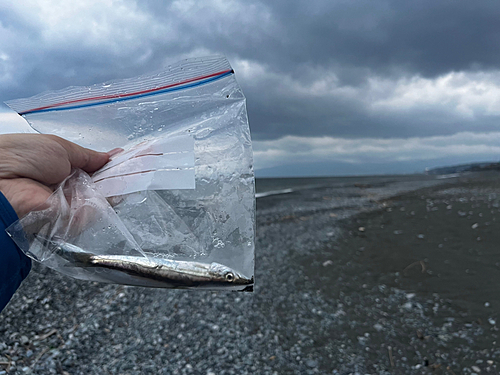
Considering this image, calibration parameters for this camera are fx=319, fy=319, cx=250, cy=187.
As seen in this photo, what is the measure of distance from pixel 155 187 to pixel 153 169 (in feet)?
0.32

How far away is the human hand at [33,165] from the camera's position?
149 centimetres

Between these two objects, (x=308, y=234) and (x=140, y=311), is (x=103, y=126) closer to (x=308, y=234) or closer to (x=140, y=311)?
(x=140, y=311)

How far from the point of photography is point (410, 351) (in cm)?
401

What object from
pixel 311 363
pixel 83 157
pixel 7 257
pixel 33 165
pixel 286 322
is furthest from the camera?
pixel 286 322

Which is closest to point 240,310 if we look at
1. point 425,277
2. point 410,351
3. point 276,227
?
point 410,351

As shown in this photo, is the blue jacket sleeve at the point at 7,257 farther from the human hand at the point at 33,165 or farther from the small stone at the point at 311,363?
the small stone at the point at 311,363

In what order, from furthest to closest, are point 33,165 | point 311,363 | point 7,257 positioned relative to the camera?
point 311,363
point 33,165
point 7,257

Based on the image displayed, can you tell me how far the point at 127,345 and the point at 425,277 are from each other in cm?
518

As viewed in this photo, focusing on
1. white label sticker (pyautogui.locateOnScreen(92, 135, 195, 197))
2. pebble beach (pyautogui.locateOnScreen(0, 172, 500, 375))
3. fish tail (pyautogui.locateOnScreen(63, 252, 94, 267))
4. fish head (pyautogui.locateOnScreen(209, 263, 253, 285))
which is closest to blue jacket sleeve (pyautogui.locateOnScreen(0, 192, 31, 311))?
fish tail (pyautogui.locateOnScreen(63, 252, 94, 267))

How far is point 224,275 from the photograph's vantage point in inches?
56.1

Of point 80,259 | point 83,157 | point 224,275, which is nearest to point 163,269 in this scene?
point 224,275

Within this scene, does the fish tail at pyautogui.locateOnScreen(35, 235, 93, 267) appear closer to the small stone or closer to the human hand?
the human hand

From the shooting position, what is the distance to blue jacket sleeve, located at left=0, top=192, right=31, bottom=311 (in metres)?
1.36

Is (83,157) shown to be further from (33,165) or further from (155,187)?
(155,187)
